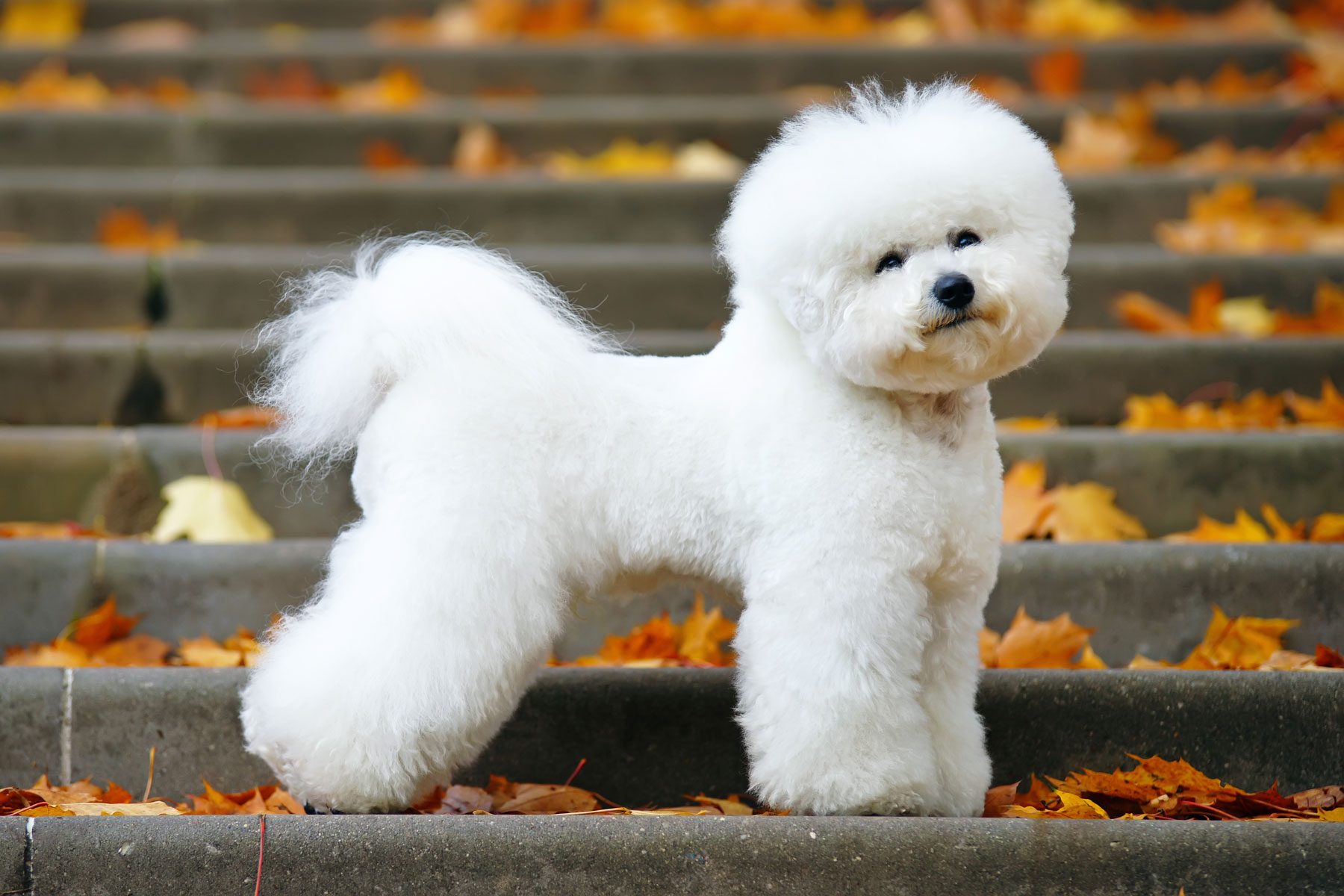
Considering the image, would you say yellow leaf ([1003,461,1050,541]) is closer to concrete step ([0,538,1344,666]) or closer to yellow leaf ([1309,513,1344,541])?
concrete step ([0,538,1344,666])

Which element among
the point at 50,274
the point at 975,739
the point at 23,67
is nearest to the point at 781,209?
the point at 975,739

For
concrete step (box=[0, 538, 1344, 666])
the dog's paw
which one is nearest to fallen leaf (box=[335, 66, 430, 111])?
concrete step (box=[0, 538, 1344, 666])

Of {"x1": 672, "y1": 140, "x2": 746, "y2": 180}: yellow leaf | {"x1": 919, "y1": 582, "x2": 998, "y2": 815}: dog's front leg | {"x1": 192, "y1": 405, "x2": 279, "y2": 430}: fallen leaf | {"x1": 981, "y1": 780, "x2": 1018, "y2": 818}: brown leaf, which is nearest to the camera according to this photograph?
{"x1": 919, "y1": 582, "x2": 998, "y2": 815}: dog's front leg

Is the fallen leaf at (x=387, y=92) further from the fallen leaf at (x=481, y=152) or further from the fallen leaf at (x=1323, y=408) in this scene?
the fallen leaf at (x=1323, y=408)

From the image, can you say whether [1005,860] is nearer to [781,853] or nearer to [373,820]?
[781,853]

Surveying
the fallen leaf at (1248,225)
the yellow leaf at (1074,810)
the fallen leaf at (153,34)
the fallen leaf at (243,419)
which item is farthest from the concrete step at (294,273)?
the yellow leaf at (1074,810)

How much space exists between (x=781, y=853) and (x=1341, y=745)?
0.95 m

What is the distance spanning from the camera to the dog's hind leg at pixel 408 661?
5.92 feet

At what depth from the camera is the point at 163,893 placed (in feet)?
5.56

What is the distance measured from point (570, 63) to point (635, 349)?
5.00 ft

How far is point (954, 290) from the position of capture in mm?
1702

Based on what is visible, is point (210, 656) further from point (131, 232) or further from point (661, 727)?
point (131, 232)

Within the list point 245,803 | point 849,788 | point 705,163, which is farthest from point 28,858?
point 705,163

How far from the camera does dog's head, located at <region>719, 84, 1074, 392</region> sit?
172 cm
